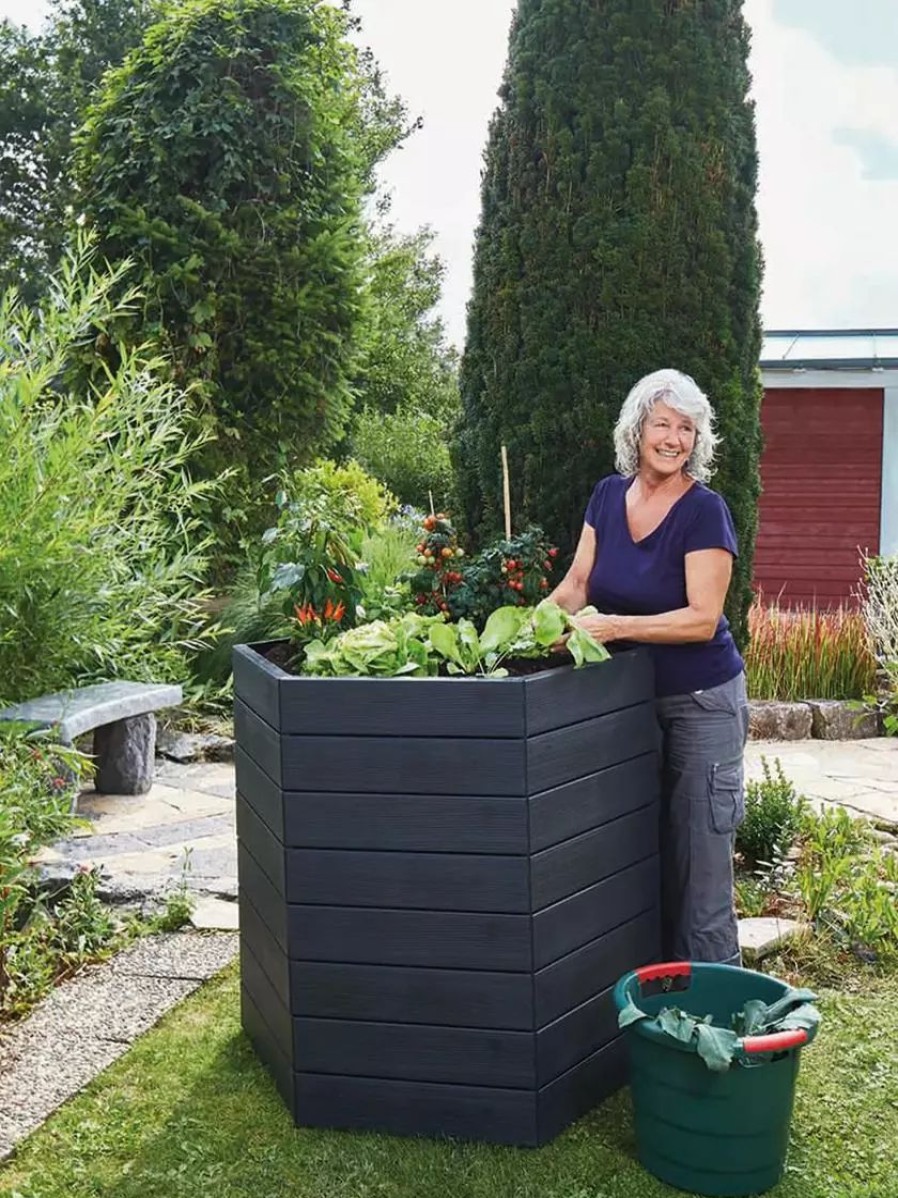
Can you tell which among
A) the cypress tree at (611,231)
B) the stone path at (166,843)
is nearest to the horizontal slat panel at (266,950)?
the stone path at (166,843)

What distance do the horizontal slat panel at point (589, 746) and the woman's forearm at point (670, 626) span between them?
6.8 inches

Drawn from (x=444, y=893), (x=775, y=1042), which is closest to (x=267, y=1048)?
(x=444, y=893)

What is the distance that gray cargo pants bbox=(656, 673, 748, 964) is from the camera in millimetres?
3395

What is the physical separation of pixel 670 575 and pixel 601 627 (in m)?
0.27

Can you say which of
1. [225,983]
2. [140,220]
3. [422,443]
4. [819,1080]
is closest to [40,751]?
[225,983]

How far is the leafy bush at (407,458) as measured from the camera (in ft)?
57.0

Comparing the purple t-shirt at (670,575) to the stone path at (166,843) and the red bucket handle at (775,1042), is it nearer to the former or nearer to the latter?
the red bucket handle at (775,1042)

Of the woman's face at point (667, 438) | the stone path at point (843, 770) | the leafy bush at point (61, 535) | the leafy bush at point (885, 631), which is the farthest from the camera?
the leafy bush at point (885, 631)

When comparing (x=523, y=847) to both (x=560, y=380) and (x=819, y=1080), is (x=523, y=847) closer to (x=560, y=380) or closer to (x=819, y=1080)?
(x=819, y=1080)

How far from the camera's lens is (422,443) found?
1786 centimetres

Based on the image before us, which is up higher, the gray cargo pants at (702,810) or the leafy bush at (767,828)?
the gray cargo pants at (702,810)

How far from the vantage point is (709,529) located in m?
3.28

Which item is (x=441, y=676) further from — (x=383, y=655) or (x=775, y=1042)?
(x=775, y=1042)

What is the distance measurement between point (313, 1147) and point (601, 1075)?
70cm
